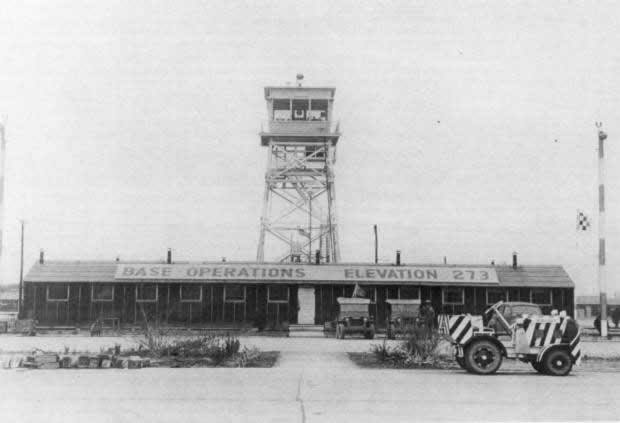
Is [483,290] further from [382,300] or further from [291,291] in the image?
[291,291]

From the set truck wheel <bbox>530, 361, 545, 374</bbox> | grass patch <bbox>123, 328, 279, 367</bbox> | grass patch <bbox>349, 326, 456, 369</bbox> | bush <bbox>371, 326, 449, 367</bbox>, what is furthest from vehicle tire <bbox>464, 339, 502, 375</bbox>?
grass patch <bbox>123, 328, 279, 367</bbox>

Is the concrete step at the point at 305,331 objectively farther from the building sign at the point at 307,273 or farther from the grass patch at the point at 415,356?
the grass patch at the point at 415,356

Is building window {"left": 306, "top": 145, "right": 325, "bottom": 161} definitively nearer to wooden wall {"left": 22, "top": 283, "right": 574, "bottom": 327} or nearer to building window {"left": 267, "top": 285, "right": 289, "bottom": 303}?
building window {"left": 267, "top": 285, "right": 289, "bottom": 303}

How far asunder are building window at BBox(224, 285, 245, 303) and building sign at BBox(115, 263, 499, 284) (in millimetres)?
504

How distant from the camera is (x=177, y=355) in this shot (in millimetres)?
20625

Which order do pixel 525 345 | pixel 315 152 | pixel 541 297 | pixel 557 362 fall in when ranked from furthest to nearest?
1. pixel 315 152
2. pixel 541 297
3. pixel 525 345
4. pixel 557 362

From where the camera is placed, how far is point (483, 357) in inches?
691

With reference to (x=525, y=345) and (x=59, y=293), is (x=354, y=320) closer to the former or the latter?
(x=59, y=293)

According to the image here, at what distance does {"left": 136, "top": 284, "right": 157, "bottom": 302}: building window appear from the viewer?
37969 millimetres

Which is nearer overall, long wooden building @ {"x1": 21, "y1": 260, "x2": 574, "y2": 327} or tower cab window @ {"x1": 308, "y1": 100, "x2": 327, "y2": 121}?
long wooden building @ {"x1": 21, "y1": 260, "x2": 574, "y2": 327}

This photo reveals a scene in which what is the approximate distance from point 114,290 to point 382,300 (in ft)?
44.1

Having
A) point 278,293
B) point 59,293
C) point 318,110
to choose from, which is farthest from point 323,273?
point 59,293

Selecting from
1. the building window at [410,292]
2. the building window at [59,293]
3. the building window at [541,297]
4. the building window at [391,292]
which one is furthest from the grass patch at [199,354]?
the building window at [541,297]

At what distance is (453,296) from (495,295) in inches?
85.3
